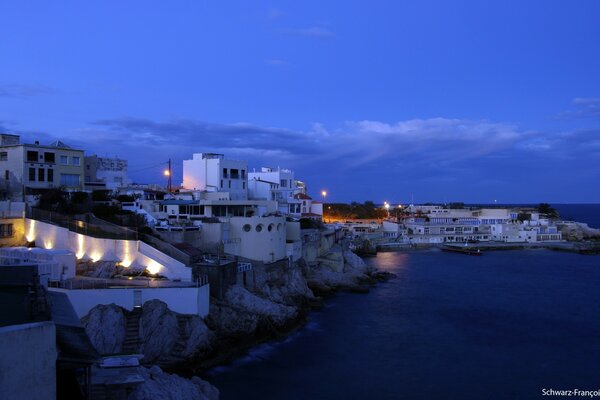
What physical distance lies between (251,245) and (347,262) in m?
12.5

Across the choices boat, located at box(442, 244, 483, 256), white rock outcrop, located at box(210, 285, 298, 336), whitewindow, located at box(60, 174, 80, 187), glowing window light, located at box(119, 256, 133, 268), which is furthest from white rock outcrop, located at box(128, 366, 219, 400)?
boat, located at box(442, 244, 483, 256)

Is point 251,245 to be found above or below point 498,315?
above

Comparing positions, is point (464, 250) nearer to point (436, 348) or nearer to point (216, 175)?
point (216, 175)

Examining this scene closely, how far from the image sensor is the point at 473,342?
20.6 m

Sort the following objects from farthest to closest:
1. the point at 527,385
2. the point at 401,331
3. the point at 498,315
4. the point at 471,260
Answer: the point at 471,260
the point at 498,315
the point at 401,331
the point at 527,385

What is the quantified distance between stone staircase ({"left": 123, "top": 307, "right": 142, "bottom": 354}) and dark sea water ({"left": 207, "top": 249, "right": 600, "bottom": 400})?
254 centimetres

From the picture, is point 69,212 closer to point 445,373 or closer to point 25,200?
point 25,200

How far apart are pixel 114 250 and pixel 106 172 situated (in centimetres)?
1662

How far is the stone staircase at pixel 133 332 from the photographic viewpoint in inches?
632

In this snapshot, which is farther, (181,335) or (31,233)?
(31,233)

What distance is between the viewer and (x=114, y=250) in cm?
2058

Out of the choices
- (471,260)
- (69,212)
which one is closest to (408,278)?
(471,260)

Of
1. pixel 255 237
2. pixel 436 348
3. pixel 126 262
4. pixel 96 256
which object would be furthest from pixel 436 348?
pixel 96 256

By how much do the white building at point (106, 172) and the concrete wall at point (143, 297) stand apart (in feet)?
58.6
